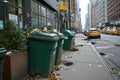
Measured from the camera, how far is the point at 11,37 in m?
7.35

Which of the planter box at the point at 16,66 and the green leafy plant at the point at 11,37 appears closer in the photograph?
the planter box at the point at 16,66

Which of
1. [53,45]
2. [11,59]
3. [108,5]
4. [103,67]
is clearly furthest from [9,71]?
[108,5]

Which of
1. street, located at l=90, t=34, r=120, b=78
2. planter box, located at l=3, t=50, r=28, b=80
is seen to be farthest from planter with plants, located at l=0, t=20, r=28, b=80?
street, located at l=90, t=34, r=120, b=78

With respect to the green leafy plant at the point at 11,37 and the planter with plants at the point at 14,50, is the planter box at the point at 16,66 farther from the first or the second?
the green leafy plant at the point at 11,37

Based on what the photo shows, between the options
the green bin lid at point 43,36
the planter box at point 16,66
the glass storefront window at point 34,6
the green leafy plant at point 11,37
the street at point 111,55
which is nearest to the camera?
the planter box at point 16,66

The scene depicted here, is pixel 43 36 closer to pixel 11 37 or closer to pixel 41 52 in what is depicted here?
pixel 41 52

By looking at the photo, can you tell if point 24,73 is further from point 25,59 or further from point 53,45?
point 53,45

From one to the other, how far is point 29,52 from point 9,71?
5.10ft

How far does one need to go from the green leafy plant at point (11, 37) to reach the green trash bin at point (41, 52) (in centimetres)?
51

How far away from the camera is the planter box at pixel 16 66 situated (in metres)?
6.64

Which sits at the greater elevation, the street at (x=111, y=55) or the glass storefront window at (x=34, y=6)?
the glass storefront window at (x=34, y=6)

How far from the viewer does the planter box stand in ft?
21.8

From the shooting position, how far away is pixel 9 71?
6645mm

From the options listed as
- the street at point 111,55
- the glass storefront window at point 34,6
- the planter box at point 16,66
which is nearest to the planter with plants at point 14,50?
the planter box at point 16,66
